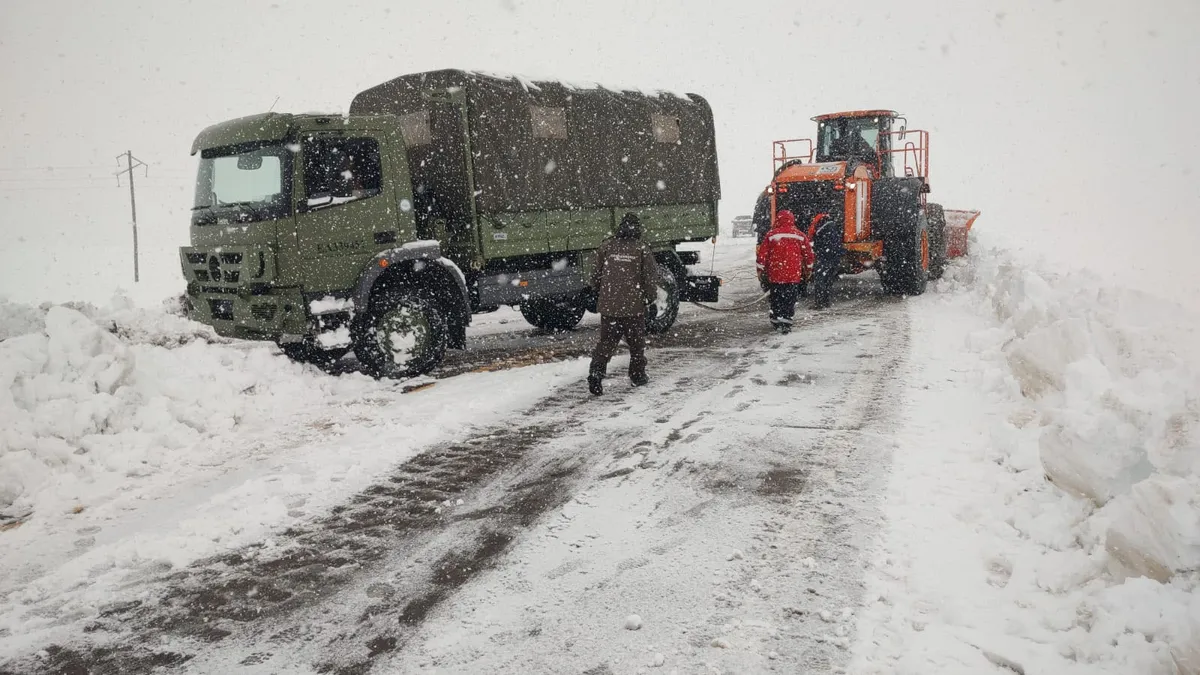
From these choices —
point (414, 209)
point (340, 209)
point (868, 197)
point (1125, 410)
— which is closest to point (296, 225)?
point (340, 209)

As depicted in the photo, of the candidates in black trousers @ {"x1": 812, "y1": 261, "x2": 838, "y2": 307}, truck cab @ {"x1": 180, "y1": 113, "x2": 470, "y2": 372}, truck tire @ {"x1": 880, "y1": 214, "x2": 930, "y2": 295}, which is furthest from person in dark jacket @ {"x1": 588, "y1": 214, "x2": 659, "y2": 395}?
truck tire @ {"x1": 880, "y1": 214, "x2": 930, "y2": 295}

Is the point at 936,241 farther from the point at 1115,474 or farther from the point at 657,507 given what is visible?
the point at 657,507

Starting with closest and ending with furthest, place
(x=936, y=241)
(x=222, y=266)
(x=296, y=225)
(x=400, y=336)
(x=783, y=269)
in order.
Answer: (x=296, y=225) < (x=222, y=266) < (x=400, y=336) < (x=783, y=269) < (x=936, y=241)

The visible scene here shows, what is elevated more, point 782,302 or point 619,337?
point 782,302

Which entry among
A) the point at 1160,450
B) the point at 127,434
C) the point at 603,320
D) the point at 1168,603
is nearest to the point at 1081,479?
the point at 1160,450

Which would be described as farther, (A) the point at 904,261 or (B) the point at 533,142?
(A) the point at 904,261

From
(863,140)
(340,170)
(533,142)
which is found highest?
(863,140)

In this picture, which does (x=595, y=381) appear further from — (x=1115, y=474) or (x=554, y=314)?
(x=1115, y=474)

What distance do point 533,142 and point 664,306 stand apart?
126 inches

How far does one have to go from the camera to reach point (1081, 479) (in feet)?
13.1

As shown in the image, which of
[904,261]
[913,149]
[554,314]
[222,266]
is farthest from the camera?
[913,149]

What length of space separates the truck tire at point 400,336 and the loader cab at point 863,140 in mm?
9682

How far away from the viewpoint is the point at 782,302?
11.0m

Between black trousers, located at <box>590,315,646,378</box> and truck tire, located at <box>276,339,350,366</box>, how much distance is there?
10.4 feet
